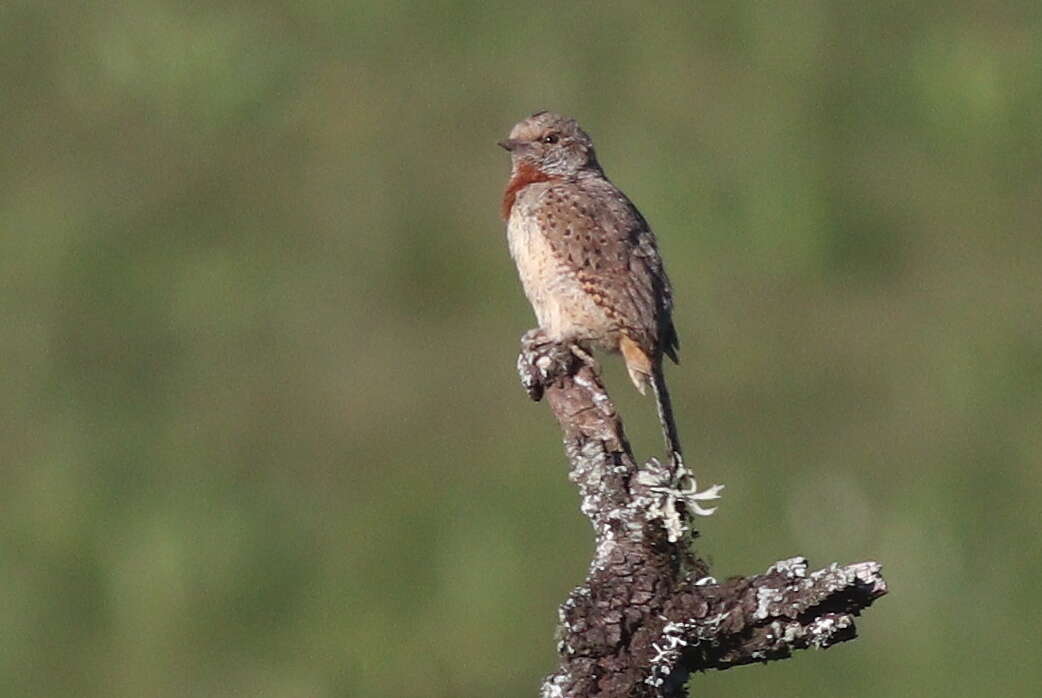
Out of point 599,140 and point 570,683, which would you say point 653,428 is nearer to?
point 599,140

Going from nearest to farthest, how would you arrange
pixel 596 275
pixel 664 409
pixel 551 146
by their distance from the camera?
pixel 664 409 < pixel 596 275 < pixel 551 146

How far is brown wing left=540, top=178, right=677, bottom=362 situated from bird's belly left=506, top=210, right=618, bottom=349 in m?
0.02

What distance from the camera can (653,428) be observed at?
10680mm

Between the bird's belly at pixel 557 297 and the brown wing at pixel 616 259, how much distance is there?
24 millimetres

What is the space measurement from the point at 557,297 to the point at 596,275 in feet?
0.42

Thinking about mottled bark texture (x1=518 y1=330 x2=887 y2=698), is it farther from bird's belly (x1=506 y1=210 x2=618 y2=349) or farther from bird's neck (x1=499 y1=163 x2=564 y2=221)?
bird's neck (x1=499 y1=163 x2=564 y2=221)

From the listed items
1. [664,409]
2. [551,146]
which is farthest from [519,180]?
[664,409]

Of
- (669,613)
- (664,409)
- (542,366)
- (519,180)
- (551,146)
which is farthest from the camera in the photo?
(551,146)

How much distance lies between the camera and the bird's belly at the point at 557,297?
25.5 ft

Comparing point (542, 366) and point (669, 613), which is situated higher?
point (542, 366)

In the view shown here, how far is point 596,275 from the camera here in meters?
7.83

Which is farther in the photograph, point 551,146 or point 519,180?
point 551,146

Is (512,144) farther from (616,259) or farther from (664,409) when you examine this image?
(664,409)

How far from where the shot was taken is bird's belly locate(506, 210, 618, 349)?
7766 mm
